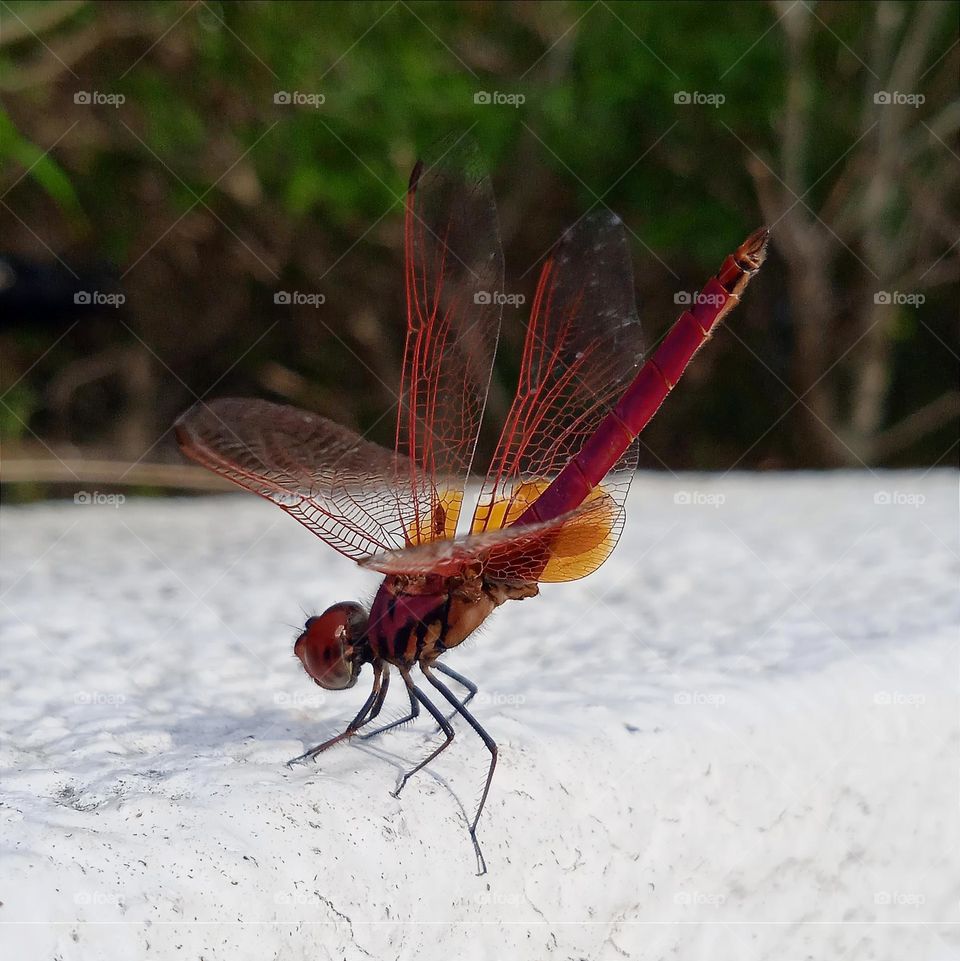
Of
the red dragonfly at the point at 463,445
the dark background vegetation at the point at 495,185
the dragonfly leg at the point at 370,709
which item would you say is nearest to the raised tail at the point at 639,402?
the red dragonfly at the point at 463,445

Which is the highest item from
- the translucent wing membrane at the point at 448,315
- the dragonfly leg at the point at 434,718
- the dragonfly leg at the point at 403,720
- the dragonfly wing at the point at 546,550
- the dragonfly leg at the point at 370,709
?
the translucent wing membrane at the point at 448,315

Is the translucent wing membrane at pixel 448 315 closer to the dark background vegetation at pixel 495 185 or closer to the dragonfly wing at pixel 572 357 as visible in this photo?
the dragonfly wing at pixel 572 357

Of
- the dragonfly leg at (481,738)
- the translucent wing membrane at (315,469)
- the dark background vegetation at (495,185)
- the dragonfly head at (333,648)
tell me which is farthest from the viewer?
the dark background vegetation at (495,185)

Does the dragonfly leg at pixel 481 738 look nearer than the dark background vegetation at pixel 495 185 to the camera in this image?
Yes

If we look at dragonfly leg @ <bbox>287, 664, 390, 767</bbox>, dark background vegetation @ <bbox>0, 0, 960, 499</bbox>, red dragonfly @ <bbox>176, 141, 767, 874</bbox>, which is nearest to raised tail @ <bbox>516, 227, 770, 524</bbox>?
red dragonfly @ <bbox>176, 141, 767, 874</bbox>

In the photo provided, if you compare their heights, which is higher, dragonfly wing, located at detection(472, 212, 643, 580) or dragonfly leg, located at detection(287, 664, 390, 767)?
dragonfly wing, located at detection(472, 212, 643, 580)

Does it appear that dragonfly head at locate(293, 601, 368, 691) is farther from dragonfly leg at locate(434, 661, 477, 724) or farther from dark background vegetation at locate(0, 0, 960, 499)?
dark background vegetation at locate(0, 0, 960, 499)

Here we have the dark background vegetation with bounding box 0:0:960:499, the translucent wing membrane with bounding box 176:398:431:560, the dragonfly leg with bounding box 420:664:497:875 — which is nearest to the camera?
the dragonfly leg with bounding box 420:664:497:875
